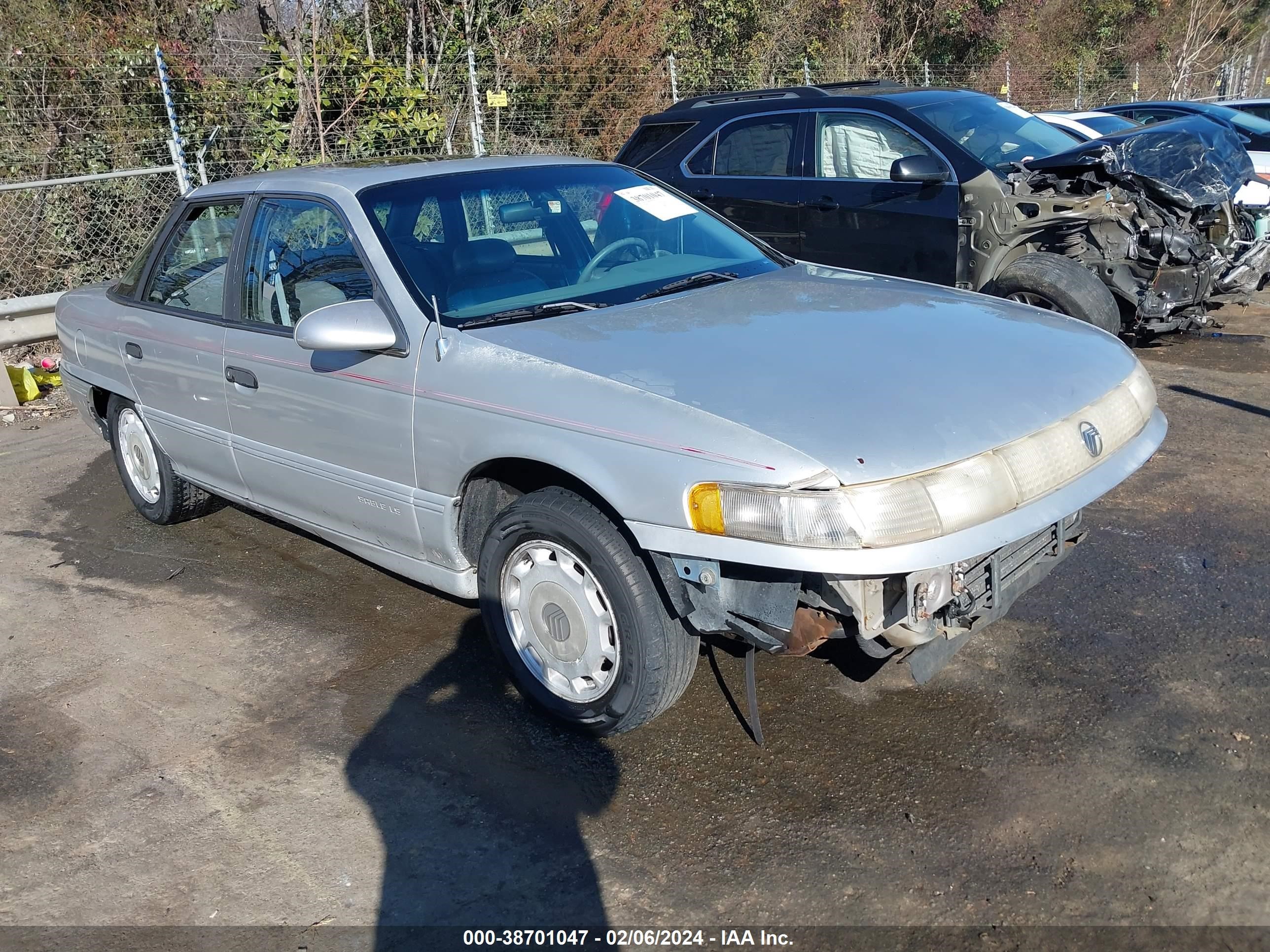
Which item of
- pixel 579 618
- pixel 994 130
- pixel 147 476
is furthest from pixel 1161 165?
pixel 147 476

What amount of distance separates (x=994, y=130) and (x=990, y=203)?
1018 millimetres

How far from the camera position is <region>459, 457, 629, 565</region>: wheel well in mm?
3461

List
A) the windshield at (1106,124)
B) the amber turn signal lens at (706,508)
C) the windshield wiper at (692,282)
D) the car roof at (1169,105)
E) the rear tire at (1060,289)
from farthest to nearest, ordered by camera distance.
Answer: the car roof at (1169,105), the windshield at (1106,124), the rear tire at (1060,289), the windshield wiper at (692,282), the amber turn signal lens at (706,508)

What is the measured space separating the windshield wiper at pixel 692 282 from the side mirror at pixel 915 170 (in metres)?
3.02

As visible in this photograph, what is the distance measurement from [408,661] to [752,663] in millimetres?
1473

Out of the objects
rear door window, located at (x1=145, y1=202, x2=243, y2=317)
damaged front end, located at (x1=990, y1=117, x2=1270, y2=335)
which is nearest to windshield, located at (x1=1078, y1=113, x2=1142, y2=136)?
damaged front end, located at (x1=990, y1=117, x2=1270, y2=335)

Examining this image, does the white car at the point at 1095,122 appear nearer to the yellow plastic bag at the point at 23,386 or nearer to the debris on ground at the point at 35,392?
the debris on ground at the point at 35,392

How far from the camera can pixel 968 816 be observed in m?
3.02

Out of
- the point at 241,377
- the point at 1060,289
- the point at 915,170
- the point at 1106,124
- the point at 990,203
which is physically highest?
the point at 1106,124

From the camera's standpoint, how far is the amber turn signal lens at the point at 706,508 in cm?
278

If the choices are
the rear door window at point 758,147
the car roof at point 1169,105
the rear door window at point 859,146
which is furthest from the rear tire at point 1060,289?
the car roof at point 1169,105

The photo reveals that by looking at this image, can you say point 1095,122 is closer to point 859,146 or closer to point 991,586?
point 859,146

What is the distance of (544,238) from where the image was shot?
411 cm

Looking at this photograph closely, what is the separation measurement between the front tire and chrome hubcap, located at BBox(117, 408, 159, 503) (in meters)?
2.68
